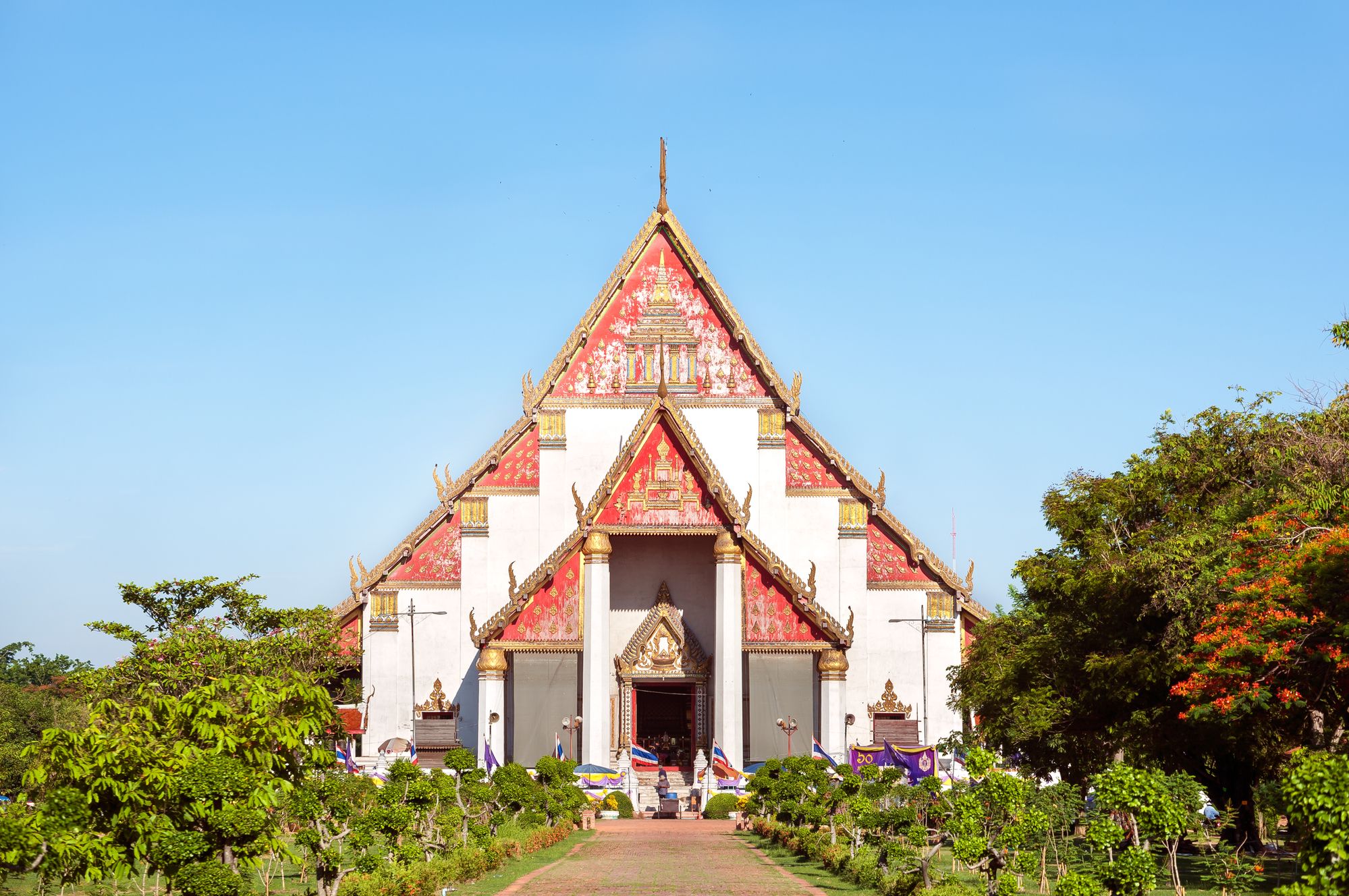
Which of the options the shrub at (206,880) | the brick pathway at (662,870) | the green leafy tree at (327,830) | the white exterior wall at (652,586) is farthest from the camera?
the white exterior wall at (652,586)

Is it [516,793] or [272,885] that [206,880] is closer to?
[272,885]

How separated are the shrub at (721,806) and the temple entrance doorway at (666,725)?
202 inches

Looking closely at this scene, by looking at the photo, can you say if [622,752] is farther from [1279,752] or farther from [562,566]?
[1279,752]

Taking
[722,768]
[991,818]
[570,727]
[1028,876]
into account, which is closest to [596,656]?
[570,727]

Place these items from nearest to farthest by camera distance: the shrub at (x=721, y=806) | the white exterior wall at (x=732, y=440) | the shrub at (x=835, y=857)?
1. the shrub at (x=835, y=857)
2. the shrub at (x=721, y=806)
3. the white exterior wall at (x=732, y=440)

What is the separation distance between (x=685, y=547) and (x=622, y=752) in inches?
241

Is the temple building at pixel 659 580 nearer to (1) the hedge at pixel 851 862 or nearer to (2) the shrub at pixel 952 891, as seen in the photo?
(1) the hedge at pixel 851 862

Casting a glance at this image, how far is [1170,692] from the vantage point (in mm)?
22859

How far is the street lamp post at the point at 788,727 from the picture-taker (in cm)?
4025

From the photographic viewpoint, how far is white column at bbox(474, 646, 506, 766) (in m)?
40.5

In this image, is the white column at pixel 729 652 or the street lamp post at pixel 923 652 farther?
the street lamp post at pixel 923 652

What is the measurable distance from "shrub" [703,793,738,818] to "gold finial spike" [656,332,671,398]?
1040cm

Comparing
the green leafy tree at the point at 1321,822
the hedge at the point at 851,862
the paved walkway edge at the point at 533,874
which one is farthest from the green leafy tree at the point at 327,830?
the green leafy tree at the point at 1321,822

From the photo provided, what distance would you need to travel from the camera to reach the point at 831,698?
4072cm
